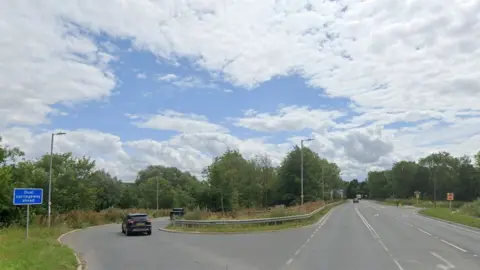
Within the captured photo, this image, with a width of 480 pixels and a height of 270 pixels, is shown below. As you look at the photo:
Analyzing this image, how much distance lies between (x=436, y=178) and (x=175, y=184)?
8685 centimetres

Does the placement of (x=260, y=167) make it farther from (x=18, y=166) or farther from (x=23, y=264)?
(x=23, y=264)

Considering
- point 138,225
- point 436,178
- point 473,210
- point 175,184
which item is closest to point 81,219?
point 138,225

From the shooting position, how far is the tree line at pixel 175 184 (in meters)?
39.9

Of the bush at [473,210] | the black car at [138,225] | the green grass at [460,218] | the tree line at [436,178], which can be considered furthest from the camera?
the tree line at [436,178]

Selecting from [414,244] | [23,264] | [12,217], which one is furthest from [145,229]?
[23,264]

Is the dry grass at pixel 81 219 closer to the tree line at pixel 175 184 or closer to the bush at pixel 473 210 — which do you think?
the tree line at pixel 175 184

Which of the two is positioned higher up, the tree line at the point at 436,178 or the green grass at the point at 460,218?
the tree line at the point at 436,178

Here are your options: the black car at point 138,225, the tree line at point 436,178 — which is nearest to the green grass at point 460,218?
the black car at point 138,225

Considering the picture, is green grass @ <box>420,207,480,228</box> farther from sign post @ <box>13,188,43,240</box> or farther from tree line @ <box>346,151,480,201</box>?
tree line @ <box>346,151,480,201</box>

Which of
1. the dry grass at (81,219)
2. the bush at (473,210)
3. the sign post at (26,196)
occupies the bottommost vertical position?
the dry grass at (81,219)

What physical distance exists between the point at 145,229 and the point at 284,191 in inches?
2364

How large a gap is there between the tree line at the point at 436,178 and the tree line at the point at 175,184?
31.0m

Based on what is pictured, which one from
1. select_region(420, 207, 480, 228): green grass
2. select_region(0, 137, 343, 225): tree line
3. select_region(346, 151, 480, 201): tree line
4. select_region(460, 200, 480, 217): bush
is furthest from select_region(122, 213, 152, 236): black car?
select_region(346, 151, 480, 201): tree line

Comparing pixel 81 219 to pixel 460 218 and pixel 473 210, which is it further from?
pixel 473 210
